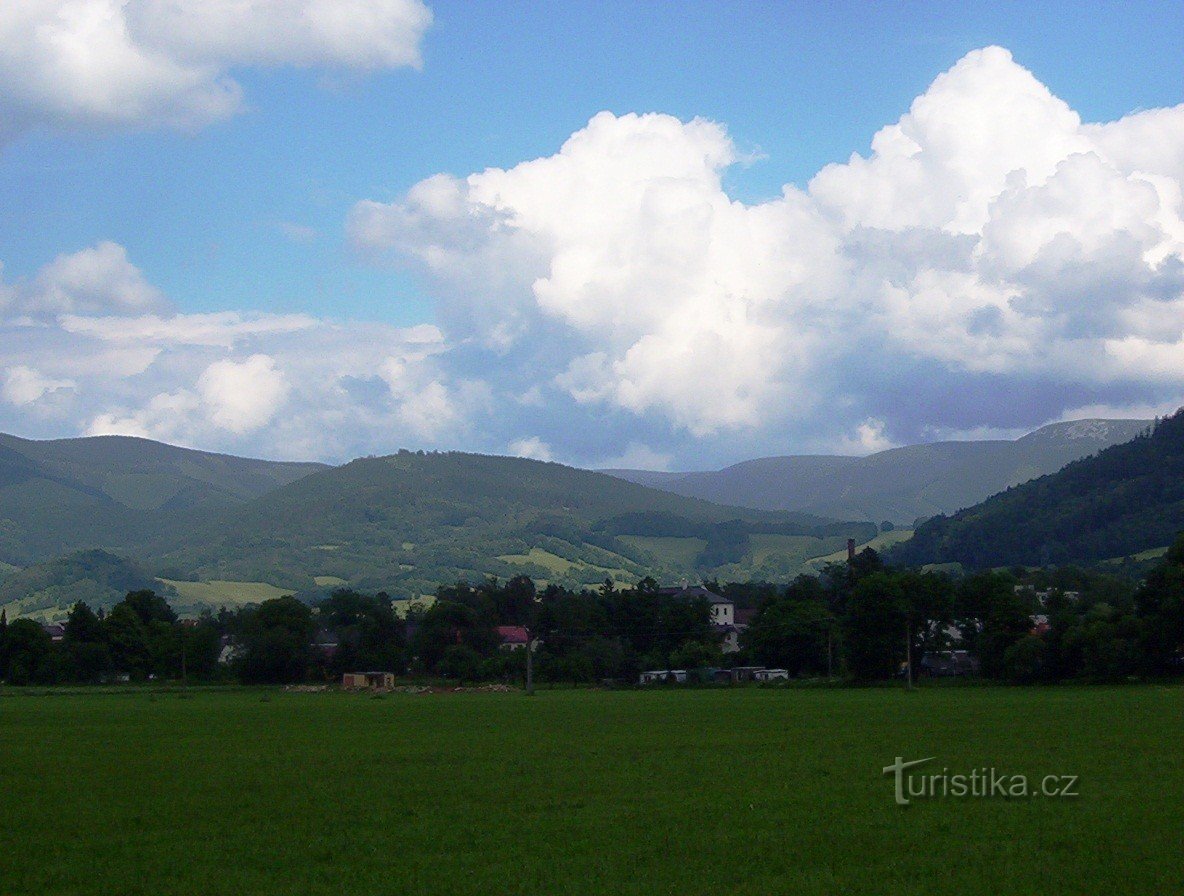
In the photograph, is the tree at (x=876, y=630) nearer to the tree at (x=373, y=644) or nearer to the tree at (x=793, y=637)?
the tree at (x=793, y=637)

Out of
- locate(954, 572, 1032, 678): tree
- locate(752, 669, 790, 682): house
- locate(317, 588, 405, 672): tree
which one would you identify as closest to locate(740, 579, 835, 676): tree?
locate(752, 669, 790, 682): house

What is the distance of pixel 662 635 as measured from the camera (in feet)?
451

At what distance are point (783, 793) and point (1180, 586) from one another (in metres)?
64.5

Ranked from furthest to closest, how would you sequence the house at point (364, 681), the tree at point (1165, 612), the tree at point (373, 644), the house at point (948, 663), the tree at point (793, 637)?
1. the tree at point (373, 644)
2. the house at point (364, 681)
3. the tree at point (793, 637)
4. the house at point (948, 663)
5. the tree at point (1165, 612)

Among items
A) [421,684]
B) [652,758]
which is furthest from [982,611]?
[652,758]

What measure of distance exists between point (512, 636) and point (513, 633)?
88.6 inches

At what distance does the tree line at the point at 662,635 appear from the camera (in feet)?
282

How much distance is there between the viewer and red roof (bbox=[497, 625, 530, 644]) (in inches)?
6230

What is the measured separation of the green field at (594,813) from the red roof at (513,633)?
112 meters

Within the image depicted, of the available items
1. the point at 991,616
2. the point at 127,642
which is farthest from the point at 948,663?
the point at 127,642

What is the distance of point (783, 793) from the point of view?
2583 centimetres

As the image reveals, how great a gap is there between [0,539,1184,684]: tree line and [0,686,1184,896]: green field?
41197 millimetres

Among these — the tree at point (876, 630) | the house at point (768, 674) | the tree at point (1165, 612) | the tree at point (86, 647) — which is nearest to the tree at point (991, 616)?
the tree at point (876, 630)

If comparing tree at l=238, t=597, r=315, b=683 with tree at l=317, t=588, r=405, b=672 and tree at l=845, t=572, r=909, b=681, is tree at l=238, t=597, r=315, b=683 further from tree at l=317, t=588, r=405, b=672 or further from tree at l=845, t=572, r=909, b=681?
tree at l=845, t=572, r=909, b=681
